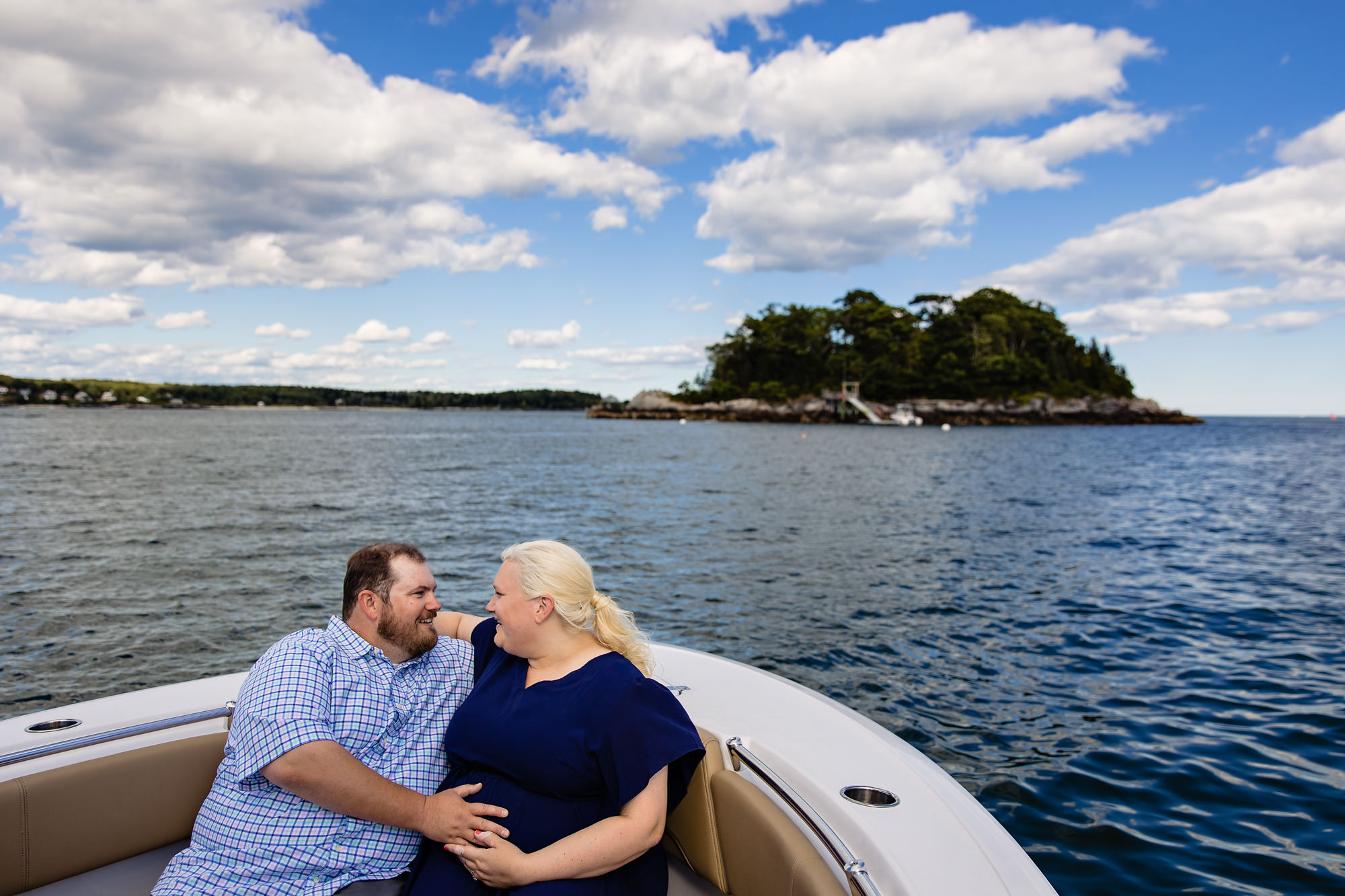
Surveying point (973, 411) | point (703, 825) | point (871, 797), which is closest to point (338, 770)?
point (703, 825)

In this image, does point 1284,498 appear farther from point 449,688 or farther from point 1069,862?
point 449,688

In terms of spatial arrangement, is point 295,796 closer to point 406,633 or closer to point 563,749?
point 406,633

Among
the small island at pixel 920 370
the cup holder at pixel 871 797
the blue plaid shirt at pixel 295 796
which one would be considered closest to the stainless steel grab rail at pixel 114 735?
the blue plaid shirt at pixel 295 796

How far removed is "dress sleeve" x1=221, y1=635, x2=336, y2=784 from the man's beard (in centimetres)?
21

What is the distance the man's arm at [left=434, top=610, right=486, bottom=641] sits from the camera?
2.52 meters

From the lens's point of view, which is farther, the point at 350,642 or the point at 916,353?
the point at 916,353

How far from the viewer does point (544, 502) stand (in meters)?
19.8

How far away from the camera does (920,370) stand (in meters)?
88.6

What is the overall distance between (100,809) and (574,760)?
142 centimetres

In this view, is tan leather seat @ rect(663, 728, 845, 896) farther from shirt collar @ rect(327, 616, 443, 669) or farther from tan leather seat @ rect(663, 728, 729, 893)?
shirt collar @ rect(327, 616, 443, 669)

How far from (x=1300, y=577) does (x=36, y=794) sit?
1416 centimetres

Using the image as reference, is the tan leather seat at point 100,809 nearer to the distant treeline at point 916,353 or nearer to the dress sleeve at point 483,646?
the dress sleeve at point 483,646

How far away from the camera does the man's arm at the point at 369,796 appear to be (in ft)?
5.93

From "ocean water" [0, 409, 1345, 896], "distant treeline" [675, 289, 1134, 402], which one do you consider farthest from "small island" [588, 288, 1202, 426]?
"ocean water" [0, 409, 1345, 896]
